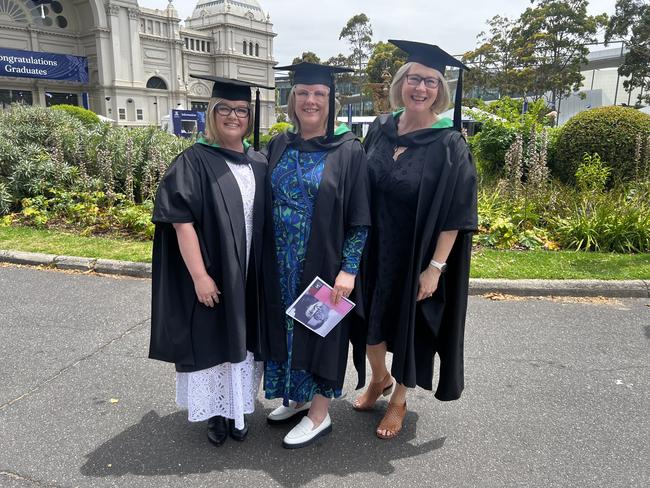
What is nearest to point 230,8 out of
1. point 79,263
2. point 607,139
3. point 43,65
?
point 43,65

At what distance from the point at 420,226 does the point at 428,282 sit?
0.98 ft

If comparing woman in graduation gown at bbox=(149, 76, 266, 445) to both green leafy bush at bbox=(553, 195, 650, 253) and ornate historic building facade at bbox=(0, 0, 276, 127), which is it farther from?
ornate historic building facade at bbox=(0, 0, 276, 127)

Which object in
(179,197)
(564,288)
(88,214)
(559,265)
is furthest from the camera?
(88,214)

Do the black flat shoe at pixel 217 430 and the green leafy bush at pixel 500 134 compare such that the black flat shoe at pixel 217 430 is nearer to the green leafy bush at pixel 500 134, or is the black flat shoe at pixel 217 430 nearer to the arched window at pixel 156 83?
the green leafy bush at pixel 500 134

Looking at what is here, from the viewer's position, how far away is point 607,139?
8.20m

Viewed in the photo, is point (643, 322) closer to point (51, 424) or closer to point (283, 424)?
point (283, 424)

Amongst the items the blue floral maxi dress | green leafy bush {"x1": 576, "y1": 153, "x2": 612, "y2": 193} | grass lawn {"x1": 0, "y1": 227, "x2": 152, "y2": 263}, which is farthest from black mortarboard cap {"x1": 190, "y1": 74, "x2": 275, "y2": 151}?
green leafy bush {"x1": 576, "y1": 153, "x2": 612, "y2": 193}

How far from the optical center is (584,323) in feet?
15.0

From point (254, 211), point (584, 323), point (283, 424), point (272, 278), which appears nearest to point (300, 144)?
point (254, 211)

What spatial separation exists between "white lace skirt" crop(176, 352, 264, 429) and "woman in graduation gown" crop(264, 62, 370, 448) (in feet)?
0.68

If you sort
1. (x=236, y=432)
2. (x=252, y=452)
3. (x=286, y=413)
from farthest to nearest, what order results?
(x=286, y=413) → (x=236, y=432) → (x=252, y=452)

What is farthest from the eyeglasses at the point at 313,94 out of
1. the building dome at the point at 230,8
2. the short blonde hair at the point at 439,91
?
the building dome at the point at 230,8

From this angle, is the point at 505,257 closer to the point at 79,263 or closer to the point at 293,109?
the point at 293,109

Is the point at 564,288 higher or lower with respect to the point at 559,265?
lower
